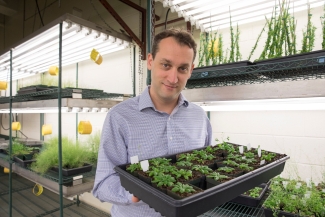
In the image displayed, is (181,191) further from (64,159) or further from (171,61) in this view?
(64,159)

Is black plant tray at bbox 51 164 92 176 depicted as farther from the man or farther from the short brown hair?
the short brown hair

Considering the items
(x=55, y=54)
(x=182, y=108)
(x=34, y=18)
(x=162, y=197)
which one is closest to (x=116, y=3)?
(x=55, y=54)

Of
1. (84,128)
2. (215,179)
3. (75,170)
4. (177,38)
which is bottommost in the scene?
(75,170)

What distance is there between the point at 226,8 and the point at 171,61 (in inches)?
30.7

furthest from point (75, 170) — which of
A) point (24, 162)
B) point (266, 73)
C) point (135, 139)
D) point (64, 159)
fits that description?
point (266, 73)

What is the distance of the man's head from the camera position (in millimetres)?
1117

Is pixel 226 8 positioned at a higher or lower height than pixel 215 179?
higher

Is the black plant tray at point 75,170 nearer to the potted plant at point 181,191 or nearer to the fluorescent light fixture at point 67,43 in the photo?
the fluorescent light fixture at point 67,43

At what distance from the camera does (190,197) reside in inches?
27.2

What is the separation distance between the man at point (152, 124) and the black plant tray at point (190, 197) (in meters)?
0.17

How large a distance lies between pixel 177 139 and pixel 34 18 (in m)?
5.28

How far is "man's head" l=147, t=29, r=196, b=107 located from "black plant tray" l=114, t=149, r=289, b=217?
1.57 feet

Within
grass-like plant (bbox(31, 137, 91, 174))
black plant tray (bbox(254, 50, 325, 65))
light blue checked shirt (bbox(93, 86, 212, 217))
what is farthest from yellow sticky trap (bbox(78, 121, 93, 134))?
black plant tray (bbox(254, 50, 325, 65))

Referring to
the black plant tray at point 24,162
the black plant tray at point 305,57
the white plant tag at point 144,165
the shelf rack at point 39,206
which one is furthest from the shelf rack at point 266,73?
the shelf rack at point 39,206
